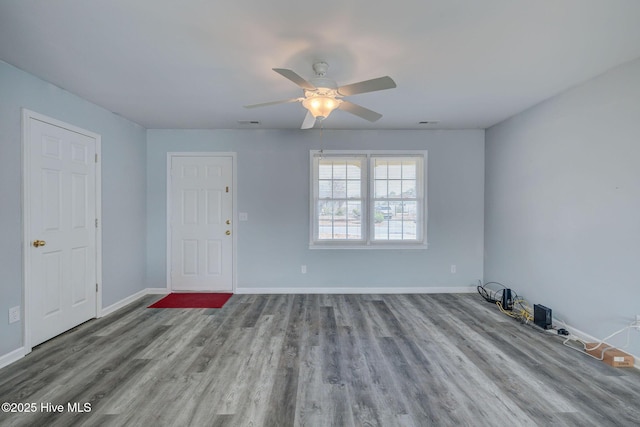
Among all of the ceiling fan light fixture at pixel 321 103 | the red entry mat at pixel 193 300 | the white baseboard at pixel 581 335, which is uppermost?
the ceiling fan light fixture at pixel 321 103

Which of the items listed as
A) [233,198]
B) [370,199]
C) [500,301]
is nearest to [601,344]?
[500,301]

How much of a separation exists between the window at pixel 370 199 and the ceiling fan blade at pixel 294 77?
229 cm

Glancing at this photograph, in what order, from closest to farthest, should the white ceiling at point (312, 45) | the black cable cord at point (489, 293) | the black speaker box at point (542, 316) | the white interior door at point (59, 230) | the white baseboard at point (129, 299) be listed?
the white ceiling at point (312, 45) < the white interior door at point (59, 230) < the black speaker box at point (542, 316) < the white baseboard at point (129, 299) < the black cable cord at point (489, 293)

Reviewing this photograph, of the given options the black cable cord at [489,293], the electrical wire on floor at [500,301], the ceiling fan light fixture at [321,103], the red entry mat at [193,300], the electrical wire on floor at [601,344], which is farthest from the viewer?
the black cable cord at [489,293]

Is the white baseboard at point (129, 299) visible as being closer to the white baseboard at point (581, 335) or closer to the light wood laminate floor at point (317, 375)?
the light wood laminate floor at point (317, 375)

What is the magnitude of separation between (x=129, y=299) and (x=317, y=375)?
317cm

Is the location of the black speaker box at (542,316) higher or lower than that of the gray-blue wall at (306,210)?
lower

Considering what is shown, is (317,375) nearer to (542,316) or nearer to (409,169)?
(542,316)

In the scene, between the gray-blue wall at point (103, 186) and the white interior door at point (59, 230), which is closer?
the gray-blue wall at point (103, 186)

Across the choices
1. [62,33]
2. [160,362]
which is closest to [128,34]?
[62,33]

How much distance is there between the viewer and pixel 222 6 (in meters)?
1.65

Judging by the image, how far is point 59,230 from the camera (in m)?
2.84

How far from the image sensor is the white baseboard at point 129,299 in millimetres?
3420

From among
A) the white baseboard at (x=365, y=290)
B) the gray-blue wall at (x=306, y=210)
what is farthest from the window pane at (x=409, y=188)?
the white baseboard at (x=365, y=290)
